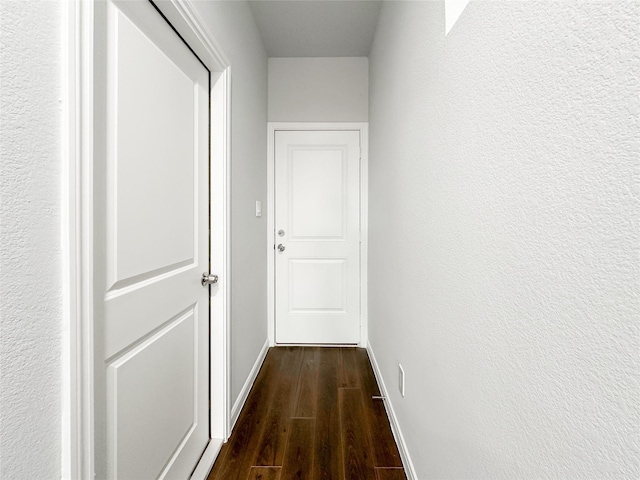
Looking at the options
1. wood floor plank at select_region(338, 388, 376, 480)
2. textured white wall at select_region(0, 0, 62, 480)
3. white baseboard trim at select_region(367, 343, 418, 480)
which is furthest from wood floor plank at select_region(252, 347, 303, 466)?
textured white wall at select_region(0, 0, 62, 480)

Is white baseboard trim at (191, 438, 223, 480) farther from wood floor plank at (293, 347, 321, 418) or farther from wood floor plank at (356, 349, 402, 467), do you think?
wood floor plank at (356, 349, 402, 467)

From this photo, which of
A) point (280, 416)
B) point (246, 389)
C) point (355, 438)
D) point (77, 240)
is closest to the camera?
point (77, 240)

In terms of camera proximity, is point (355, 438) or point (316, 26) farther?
point (316, 26)

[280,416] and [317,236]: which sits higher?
[317,236]

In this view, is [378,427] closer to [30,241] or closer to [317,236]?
[317,236]

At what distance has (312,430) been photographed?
5.36 ft

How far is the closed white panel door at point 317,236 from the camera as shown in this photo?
2746 millimetres

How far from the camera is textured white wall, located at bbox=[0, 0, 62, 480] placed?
563 millimetres

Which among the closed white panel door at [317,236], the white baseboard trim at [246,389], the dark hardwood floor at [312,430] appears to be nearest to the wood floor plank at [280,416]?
the dark hardwood floor at [312,430]

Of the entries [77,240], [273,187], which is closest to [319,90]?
[273,187]

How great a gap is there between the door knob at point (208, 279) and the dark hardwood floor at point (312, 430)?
31.7 inches

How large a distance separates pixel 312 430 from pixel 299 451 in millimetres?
159

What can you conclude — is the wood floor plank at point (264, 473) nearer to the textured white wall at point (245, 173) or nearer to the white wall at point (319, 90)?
the textured white wall at point (245, 173)

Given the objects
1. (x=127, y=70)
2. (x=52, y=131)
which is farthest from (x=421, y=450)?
(x=127, y=70)
